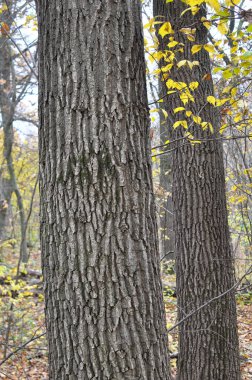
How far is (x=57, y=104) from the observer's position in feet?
6.89

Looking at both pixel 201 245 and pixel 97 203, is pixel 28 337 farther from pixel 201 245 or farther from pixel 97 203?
pixel 97 203

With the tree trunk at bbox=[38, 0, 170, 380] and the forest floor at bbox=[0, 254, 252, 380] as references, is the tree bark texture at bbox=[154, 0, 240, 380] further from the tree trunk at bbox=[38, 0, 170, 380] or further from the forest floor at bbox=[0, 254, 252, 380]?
the tree trunk at bbox=[38, 0, 170, 380]

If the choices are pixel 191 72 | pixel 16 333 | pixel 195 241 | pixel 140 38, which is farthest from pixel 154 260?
pixel 16 333

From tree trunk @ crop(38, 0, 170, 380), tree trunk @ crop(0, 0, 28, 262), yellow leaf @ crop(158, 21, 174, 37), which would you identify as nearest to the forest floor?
tree trunk @ crop(38, 0, 170, 380)

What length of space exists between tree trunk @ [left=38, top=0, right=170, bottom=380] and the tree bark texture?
216 centimetres

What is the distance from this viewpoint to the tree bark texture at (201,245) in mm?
4125

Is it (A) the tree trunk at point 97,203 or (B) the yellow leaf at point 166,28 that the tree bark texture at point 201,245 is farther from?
(A) the tree trunk at point 97,203

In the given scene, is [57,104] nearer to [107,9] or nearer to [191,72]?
[107,9]

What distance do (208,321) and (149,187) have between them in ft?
8.24

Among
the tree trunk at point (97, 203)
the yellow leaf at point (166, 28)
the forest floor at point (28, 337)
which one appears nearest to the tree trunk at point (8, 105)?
the forest floor at point (28, 337)

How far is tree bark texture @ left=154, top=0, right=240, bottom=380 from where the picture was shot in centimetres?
412

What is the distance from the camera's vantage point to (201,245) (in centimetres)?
422

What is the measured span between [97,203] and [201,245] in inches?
97.5

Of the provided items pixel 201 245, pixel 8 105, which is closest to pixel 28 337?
pixel 201 245
